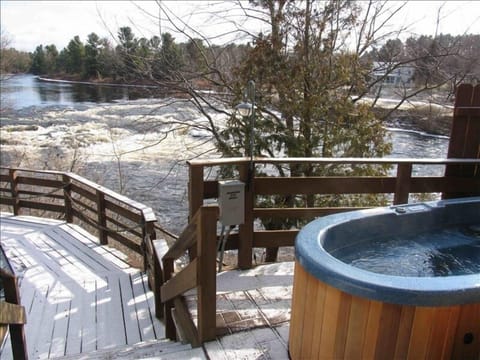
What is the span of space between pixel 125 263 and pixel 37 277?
0.83 m

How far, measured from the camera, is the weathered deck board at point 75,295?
2.67 meters

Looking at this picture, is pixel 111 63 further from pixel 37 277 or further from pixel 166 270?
pixel 166 270

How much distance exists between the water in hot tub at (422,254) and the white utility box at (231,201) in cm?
73

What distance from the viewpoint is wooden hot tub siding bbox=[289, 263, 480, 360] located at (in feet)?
4.20

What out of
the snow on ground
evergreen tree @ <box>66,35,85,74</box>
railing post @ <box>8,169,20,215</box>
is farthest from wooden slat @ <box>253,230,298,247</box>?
evergreen tree @ <box>66,35,85,74</box>

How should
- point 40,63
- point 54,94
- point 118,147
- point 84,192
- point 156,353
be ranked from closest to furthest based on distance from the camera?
1. point 156,353
2. point 84,192
3. point 118,147
4. point 54,94
5. point 40,63

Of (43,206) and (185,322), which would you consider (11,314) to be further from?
(43,206)

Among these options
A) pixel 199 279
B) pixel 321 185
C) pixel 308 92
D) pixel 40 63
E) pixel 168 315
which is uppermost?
pixel 40 63

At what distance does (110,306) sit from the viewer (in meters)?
3.10

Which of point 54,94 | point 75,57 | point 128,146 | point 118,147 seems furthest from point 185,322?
point 54,94

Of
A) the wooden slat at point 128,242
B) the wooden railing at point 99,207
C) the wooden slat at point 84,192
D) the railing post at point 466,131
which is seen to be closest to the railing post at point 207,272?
the wooden railing at point 99,207

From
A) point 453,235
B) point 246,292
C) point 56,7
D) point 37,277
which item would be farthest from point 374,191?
point 56,7

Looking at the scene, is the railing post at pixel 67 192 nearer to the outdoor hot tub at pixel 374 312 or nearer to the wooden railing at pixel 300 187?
the wooden railing at pixel 300 187

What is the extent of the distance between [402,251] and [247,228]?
104cm
